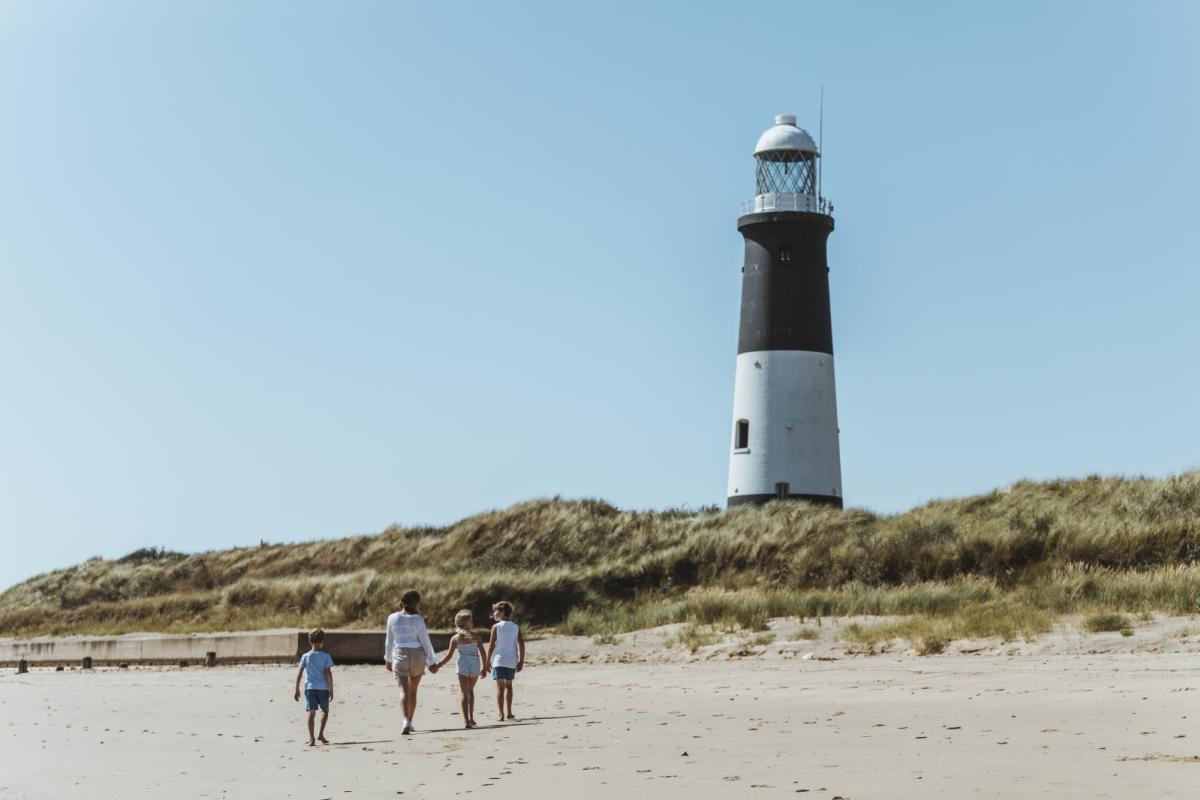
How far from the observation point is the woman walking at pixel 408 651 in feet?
46.2

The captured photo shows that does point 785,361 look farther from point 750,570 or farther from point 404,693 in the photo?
point 404,693

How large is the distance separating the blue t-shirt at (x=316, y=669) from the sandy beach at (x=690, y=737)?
522 millimetres

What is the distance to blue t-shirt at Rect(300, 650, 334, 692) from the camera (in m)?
13.6

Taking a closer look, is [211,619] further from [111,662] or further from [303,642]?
[303,642]

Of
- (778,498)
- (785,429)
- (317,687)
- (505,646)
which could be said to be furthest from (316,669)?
(785,429)

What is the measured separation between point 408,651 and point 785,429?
22165mm

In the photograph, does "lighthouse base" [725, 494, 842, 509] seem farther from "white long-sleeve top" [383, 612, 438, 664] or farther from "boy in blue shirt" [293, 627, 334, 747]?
"boy in blue shirt" [293, 627, 334, 747]

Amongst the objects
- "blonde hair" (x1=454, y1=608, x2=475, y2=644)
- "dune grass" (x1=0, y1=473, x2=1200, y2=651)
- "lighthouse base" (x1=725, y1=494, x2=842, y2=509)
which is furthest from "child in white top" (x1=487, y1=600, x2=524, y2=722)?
"lighthouse base" (x1=725, y1=494, x2=842, y2=509)

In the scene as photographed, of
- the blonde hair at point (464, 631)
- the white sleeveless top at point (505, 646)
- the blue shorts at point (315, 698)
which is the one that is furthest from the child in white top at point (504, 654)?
the blue shorts at point (315, 698)

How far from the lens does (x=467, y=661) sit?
1451cm

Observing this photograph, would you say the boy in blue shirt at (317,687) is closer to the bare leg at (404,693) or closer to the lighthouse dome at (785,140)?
the bare leg at (404,693)

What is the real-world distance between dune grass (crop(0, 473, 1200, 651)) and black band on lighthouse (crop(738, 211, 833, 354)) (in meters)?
4.37

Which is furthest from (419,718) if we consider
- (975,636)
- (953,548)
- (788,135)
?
(788,135)

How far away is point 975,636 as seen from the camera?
63.3ft
